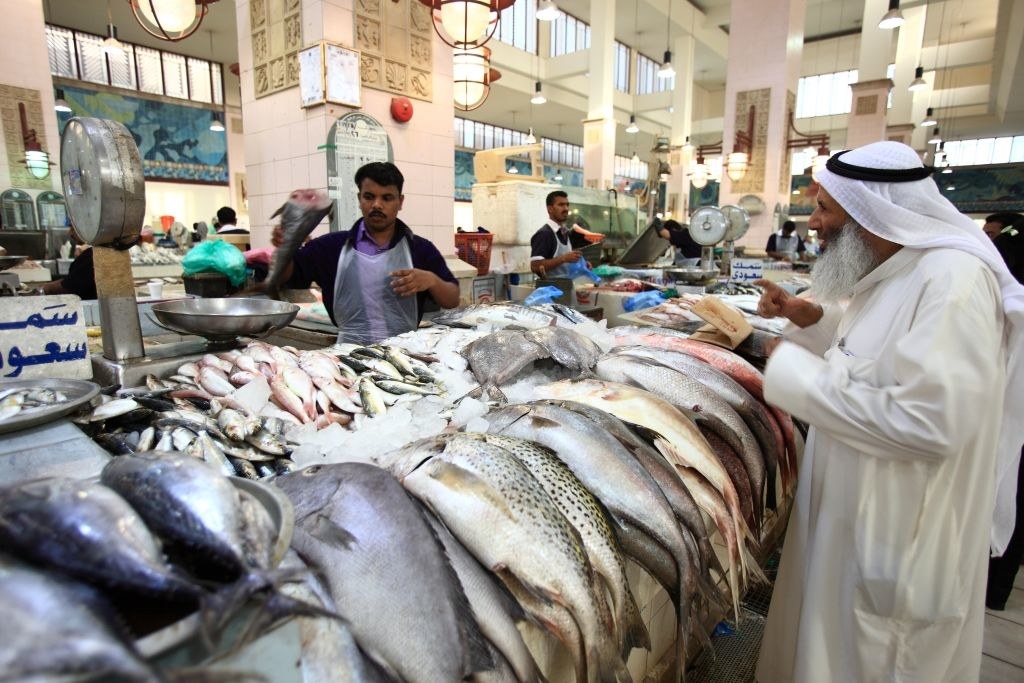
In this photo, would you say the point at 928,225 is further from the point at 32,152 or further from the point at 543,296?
the point at 32,152

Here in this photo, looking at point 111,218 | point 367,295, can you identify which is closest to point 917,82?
point 367,295

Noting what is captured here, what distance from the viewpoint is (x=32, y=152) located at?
9.05 metres

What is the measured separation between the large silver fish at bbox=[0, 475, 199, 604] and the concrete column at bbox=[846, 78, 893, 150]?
55.9ft

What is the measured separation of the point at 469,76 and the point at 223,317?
5.23 meters

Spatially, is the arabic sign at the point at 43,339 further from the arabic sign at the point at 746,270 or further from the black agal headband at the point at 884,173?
the arabic sign at the point at 746,270

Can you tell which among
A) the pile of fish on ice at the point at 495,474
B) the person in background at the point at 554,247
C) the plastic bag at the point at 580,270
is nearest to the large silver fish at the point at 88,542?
the pile of fish on ice at the point at 495,474

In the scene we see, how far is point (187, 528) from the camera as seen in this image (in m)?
0.71

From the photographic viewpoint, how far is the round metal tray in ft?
4.28

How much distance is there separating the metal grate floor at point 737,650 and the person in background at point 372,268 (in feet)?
7.44

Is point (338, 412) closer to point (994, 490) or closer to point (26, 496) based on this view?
point (26, 496)

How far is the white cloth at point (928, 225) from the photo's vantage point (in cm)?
179

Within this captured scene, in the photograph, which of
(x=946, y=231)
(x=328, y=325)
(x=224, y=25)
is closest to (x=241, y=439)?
(x=946, y=231)

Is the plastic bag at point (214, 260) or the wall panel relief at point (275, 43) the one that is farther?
the wall panel relief at point (275, 43)

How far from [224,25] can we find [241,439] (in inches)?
689
